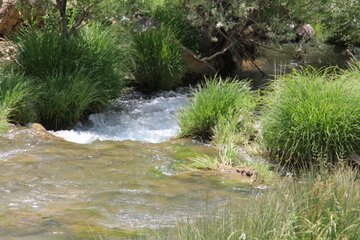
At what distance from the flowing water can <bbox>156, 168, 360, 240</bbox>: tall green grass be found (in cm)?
60

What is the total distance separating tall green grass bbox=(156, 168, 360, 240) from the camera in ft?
13.8

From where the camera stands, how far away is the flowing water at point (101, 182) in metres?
5.94

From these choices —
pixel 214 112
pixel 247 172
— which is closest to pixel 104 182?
pixel 247 172

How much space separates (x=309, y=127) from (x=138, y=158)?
2390mm

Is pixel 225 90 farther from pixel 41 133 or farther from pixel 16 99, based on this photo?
pixel 16 99

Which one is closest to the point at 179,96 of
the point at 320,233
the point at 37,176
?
the point at 37,176

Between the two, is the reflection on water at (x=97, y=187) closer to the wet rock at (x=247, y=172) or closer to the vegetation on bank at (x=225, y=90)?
the wet rock at (x=247, y=172)

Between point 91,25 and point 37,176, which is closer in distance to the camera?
point 37,176

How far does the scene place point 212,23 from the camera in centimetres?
1465

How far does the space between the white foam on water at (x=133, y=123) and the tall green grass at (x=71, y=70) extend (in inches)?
12.7

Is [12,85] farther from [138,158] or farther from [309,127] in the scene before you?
[309,127]

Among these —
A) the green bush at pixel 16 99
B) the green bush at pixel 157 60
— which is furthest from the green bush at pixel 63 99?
the green bush at pixel 157 60

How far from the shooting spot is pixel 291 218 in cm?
437

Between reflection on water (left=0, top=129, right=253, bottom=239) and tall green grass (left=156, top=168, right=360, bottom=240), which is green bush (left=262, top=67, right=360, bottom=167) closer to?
reflection on water (left=0, top=129, right=253, bottom=239)
